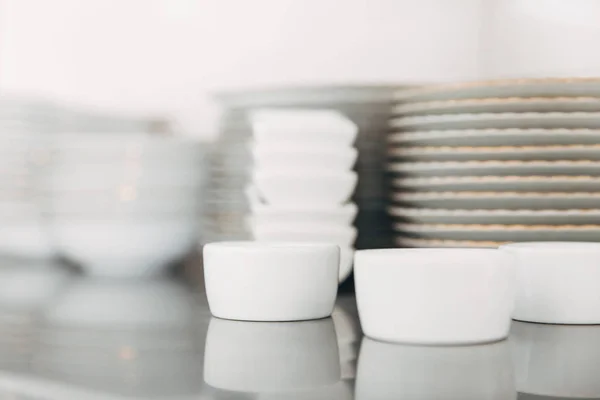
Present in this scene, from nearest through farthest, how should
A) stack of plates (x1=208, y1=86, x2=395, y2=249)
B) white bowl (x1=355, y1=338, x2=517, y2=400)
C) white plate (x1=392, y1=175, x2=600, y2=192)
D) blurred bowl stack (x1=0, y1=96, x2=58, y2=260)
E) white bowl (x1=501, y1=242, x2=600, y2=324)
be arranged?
white bowl (x1=355, y1=338, x2=517, y2=400) < white bowl (x1=501, y1=242, x2=600, y2=324) < white plate (x1=392, y1=175, x2=600, y2=192) < stack of plates (x1=208, y1=86, x2=395, y2=249) < blurred bowl stack (x1=0, y1=96, x2=58, y2=260)

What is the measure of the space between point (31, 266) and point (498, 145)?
731 mm

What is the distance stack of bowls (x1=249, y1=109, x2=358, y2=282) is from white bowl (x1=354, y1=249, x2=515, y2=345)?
292mm

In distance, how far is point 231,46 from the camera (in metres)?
1.25

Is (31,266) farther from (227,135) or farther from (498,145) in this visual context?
(498,145)

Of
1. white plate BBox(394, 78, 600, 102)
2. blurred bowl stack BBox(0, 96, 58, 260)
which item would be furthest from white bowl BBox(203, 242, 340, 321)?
blurred bowl stack BBox(0, 96, 58, 260)

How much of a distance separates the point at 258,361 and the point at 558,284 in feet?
0.89

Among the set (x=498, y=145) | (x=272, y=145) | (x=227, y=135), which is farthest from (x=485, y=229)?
(x=227, y=135)

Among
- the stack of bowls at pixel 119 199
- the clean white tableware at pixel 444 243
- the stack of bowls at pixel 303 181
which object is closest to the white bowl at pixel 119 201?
the stack of bowls at pixel 119 199

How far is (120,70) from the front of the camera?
4.19 ft

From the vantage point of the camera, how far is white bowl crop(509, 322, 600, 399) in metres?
0.47

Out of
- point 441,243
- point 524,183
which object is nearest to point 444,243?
point 441,243

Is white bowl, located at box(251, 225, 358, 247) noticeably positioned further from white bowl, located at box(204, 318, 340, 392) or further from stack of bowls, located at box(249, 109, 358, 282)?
white bowl, located at box(204, 318, 340, 392)

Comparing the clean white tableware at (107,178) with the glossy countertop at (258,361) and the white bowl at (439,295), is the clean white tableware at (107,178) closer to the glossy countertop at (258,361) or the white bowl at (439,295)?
the glossy countertop at (258,361)

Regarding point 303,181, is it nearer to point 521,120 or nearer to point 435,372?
point 521,120
